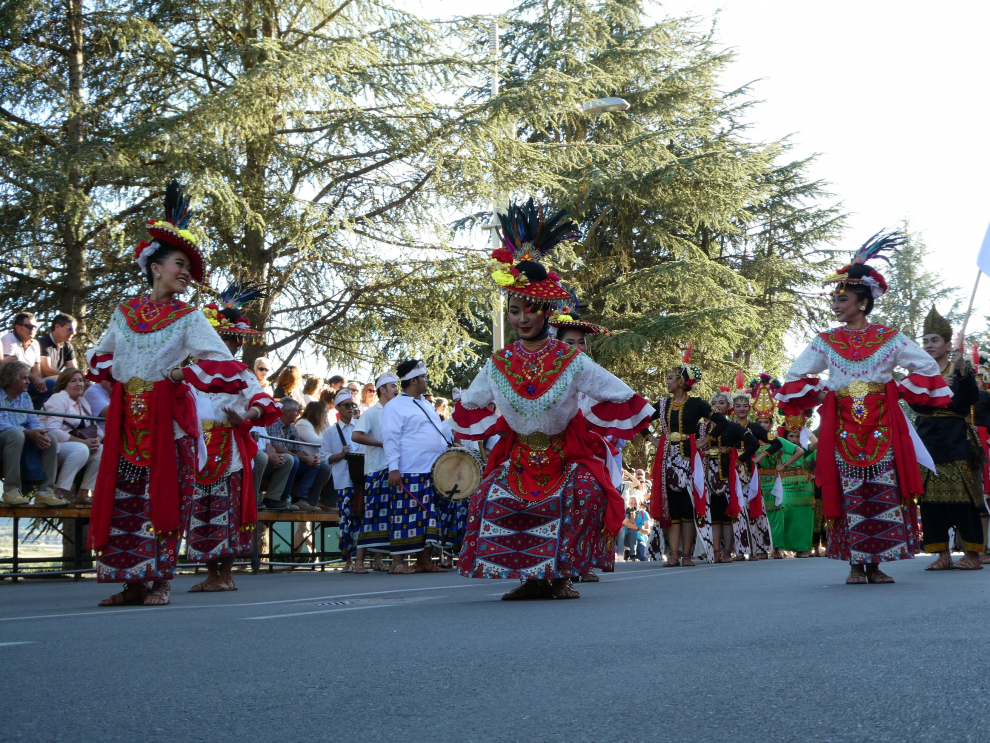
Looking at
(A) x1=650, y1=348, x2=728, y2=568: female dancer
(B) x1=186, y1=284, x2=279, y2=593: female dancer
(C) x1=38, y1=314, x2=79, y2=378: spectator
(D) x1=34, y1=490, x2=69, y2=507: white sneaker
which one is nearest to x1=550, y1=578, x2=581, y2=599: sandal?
(B) x1=186, y1=284, x2=279, y2=593: female dancer

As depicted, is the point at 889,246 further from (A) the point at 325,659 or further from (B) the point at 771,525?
(B) the point at 771,525

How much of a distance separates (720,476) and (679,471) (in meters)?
1.88

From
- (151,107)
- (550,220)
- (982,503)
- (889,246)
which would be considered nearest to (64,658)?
(550,220)

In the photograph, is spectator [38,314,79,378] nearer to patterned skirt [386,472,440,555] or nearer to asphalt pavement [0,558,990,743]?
patterned skirt [386,472,440,555]

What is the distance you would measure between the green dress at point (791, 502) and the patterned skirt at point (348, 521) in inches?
247

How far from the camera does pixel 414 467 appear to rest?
40.4 ft

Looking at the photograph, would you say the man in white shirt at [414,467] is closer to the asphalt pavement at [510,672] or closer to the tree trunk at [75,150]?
the asphalt pavement at [510,672]

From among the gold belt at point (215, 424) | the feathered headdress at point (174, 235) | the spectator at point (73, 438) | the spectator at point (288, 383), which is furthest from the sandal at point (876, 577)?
the spectator at point (288, 383)

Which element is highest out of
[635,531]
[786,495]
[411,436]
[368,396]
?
[368,396]

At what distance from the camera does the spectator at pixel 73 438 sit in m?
10.7

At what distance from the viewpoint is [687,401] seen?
12.7m

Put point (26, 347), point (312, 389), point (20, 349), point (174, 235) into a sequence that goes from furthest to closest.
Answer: point (312, 389) → point (26, 347) → point (20, 349) → point (174, 235)

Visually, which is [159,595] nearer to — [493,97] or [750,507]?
[750,507]

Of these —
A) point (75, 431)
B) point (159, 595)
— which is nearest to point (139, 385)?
point (159, 595)
